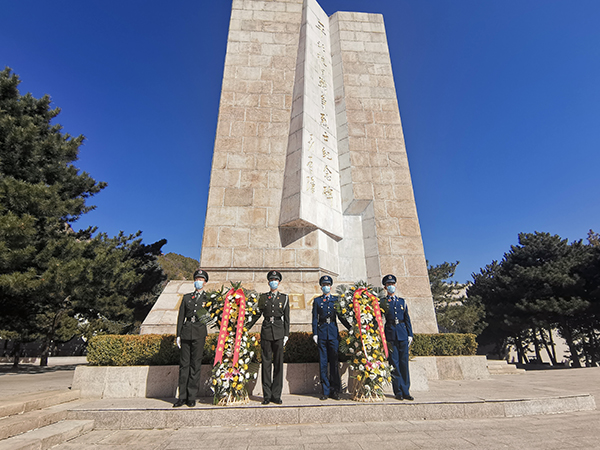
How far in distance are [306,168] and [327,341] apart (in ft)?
20.1

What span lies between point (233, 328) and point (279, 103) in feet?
28.3

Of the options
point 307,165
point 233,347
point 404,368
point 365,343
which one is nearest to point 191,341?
point 233,347

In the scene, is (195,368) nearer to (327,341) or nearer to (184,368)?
(184,368)

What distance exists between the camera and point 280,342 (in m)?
5.12

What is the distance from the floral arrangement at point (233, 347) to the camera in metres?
4.75

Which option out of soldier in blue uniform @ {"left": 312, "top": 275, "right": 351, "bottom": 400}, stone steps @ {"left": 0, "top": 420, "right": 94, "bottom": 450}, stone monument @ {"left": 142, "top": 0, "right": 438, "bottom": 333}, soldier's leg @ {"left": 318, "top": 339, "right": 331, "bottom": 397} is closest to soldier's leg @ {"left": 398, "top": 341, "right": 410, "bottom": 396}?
A: soldier in blue uniform @ {"left": 312, "top": 275, "right": 351, "bottom": 400}

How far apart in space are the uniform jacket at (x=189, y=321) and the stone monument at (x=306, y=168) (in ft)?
9.01

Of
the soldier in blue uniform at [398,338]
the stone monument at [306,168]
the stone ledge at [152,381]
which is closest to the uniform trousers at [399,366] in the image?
the soldier in blue uniform at [398,338]

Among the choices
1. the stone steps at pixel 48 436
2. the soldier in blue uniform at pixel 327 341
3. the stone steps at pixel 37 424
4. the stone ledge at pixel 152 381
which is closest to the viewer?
the stone steps at pixel 48 436

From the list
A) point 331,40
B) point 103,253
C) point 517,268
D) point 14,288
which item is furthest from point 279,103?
point 517,268

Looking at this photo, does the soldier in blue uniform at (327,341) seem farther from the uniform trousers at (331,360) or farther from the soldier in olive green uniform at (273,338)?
the soldier in olive green uniform at (273,338)

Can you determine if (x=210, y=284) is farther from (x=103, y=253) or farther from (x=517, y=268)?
(x=517, y=268)

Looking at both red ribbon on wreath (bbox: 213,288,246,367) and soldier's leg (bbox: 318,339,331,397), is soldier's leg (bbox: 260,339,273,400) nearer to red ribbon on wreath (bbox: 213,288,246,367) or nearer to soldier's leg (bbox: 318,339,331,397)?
red ribbon on wreath (bbox: 213,288,246,367)

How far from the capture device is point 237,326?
16.7 feet
